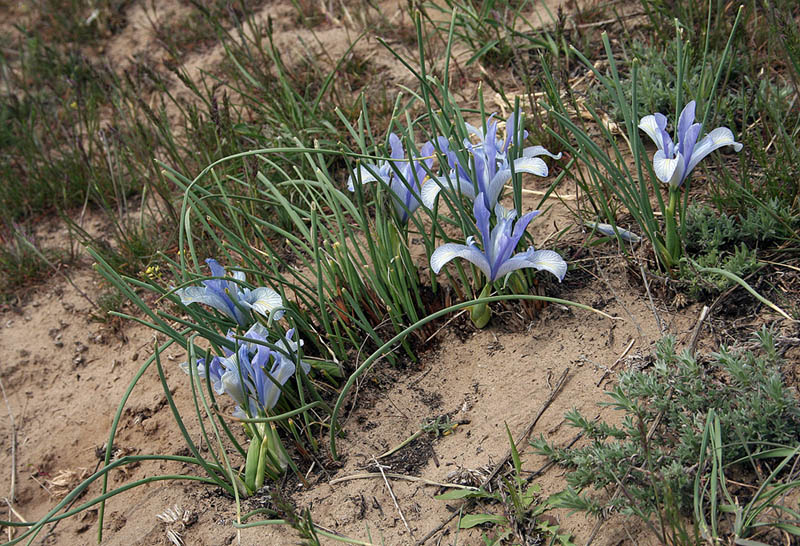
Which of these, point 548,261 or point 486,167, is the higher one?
point 486,167

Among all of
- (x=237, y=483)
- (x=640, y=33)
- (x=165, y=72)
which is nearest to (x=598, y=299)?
(x=237, y=483)

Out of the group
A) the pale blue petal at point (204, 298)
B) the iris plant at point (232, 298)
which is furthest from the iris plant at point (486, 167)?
the pale blue petal at point (204, 298)

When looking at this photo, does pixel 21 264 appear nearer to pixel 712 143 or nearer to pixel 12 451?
pixel 12 451

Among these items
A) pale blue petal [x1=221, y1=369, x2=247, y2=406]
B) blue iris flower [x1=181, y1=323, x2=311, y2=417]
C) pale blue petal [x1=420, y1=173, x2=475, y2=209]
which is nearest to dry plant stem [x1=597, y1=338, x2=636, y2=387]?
pale blue petal [x1=420, y1=173, x2=475, y2=209]

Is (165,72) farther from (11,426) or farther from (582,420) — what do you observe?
(582,420)

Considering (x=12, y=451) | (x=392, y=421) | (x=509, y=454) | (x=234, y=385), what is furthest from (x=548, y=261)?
(x=12, y=451)

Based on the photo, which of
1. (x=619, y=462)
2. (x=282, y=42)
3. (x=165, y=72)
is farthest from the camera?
(x=165, y=72)
